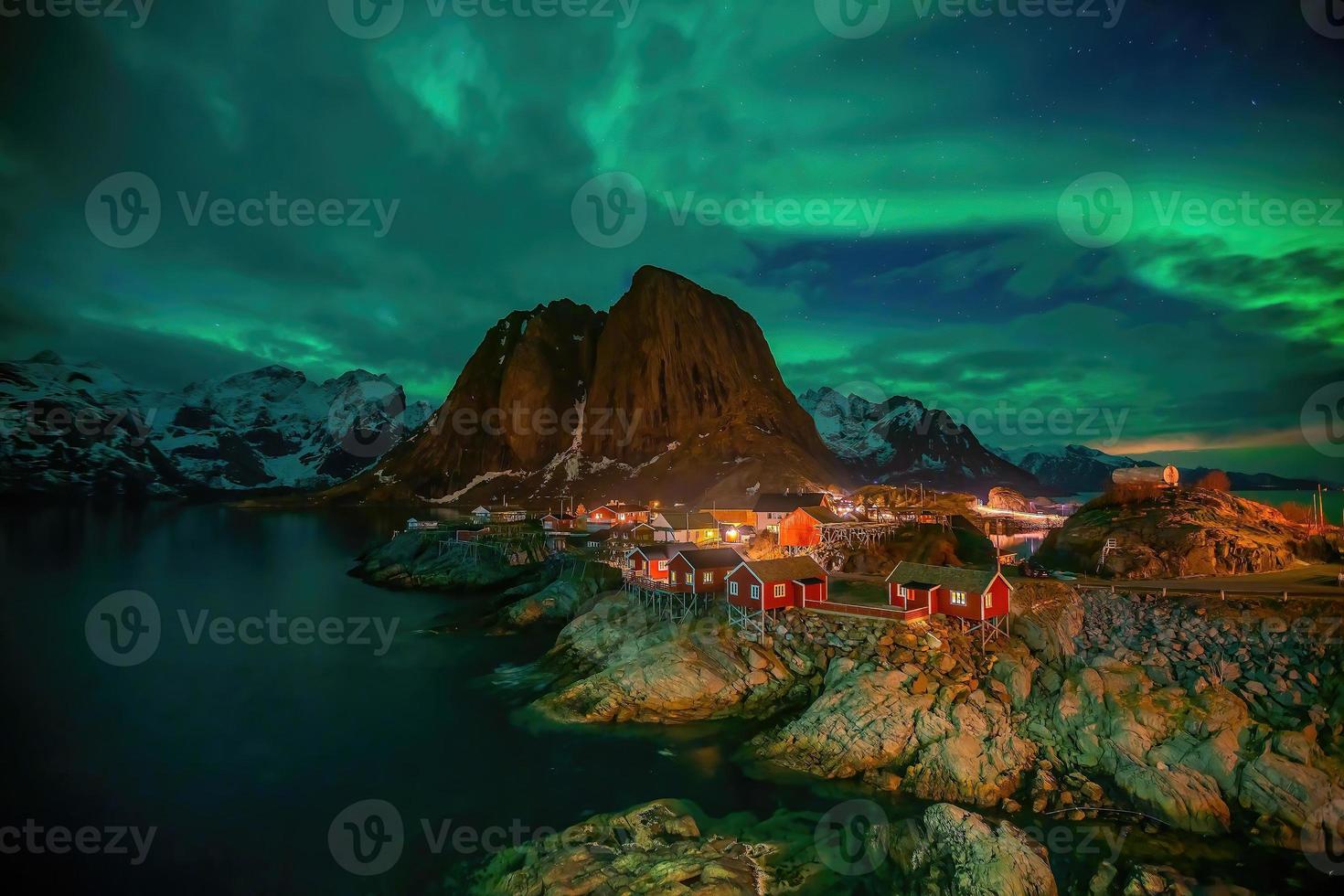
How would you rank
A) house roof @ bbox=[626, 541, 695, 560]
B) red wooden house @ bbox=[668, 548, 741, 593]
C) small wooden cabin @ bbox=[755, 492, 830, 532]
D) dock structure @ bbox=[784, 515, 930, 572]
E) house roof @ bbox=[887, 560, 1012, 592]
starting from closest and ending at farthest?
house roof @ bbox=[887, 560, 1012, 592]
red wooden house @ bbox=[668, 548, 741, 593]
house roof @ bbox=[626, 541, 695, 560]
dock structure @ bbox=[784, 515, 930, 572]
small wooden cabin @ bbox=[755, 492, 830, 532]

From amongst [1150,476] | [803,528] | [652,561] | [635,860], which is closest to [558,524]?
[803,528]

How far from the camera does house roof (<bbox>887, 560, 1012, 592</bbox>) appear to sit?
34469 mm

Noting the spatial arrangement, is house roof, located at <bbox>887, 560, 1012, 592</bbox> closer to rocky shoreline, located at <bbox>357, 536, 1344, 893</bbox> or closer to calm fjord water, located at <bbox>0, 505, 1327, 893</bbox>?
rocky shoreline, located at <bbox>357, 536, 1344, 893</bbox>

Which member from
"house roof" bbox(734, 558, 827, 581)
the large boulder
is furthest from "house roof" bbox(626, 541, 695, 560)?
the large boulder

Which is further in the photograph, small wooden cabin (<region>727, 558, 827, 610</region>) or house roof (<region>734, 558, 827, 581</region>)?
house roof (<region>734, 558, 827, 581</region>)

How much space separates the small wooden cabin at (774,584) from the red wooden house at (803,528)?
2262cm

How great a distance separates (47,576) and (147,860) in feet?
292

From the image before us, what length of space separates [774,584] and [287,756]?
28238 millimetres

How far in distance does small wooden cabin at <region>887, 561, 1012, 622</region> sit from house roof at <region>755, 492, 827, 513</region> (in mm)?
34463

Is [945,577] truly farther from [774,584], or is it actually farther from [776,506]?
[776,506]

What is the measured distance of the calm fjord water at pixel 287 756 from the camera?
23219 millimetres

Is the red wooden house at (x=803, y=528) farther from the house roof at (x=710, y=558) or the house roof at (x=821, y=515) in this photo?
the house roof at (x=710, y=558)

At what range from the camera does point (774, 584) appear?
39031 mm

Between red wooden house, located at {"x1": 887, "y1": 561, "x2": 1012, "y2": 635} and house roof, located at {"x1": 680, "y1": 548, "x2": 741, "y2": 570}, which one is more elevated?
house roof, located at {"x1": 680, "y1": 548, "x2": 741, "y2": 570}
